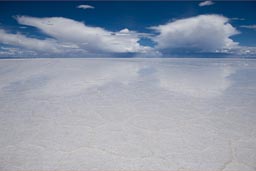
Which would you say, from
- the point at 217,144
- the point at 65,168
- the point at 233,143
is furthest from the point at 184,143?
the point at 65,168

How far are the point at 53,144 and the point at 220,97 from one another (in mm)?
3549

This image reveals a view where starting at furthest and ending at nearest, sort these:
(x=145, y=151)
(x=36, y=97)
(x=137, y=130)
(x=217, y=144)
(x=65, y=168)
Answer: (x=36, y=97)
(x=137, y=130)
(x=217, y=144)
(x=145, y=151)
(x=65, y=168)

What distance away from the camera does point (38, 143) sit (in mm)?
1990

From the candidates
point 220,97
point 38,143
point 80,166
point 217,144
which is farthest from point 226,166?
point 220,97

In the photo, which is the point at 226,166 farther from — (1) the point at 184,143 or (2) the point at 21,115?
(2) the point at 21,115

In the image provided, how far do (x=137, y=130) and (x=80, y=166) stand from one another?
90 centimetres

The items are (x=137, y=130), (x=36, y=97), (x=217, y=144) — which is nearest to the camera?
(x=217, y=144)

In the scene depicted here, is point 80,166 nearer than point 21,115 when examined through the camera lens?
Yes

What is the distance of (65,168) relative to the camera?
1.59 metres

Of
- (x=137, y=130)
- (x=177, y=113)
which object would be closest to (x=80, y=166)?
(x=137, y=130)

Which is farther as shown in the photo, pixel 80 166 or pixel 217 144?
pixel 217 144

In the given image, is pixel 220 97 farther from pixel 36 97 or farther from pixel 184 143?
pixel 36 97

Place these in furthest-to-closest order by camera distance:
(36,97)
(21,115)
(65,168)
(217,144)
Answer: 1. (36,97)
2. (21,115)
3. (217,144)
4. (65,168)

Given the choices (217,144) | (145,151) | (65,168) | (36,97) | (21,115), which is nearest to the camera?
(65,168)
